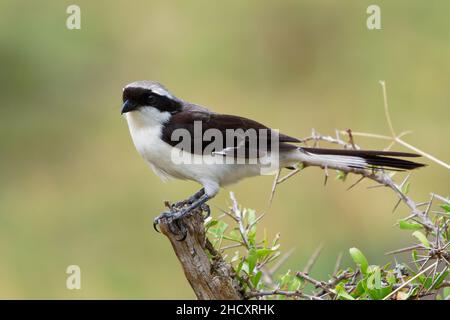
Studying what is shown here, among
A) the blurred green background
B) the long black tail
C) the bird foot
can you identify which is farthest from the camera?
the blurred green background

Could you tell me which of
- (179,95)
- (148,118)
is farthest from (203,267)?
(179,95)

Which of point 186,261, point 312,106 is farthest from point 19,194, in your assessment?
point 186,261

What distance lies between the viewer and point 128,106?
4160 mm

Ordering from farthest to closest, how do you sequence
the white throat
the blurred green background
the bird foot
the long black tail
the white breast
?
the blurred green background, the white throat, the white breast, the long black tail, the bird foot

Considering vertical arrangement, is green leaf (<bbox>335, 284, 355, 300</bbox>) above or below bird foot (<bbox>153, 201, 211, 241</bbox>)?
below

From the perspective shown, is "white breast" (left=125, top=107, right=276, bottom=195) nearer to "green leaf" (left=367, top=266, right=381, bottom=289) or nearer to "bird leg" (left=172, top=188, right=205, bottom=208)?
"bird leg" (left=172, top=188, right=205, bottom=208)

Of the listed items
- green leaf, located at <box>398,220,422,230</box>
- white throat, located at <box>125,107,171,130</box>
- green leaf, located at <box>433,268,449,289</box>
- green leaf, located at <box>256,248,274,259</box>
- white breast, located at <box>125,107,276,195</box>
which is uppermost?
white throat, located at <box>125,107,171,130</box>

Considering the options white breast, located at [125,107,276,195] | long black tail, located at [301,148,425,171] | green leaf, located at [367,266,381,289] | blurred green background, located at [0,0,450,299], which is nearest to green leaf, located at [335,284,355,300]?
green leaf, located at [367,266,381,289]

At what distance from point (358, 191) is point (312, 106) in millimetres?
1440

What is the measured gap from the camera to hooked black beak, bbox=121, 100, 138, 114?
163 inches

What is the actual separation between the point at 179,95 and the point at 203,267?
17.9 feet

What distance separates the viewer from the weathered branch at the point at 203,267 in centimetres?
305

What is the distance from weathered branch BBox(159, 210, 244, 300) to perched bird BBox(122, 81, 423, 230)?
0.68 m
